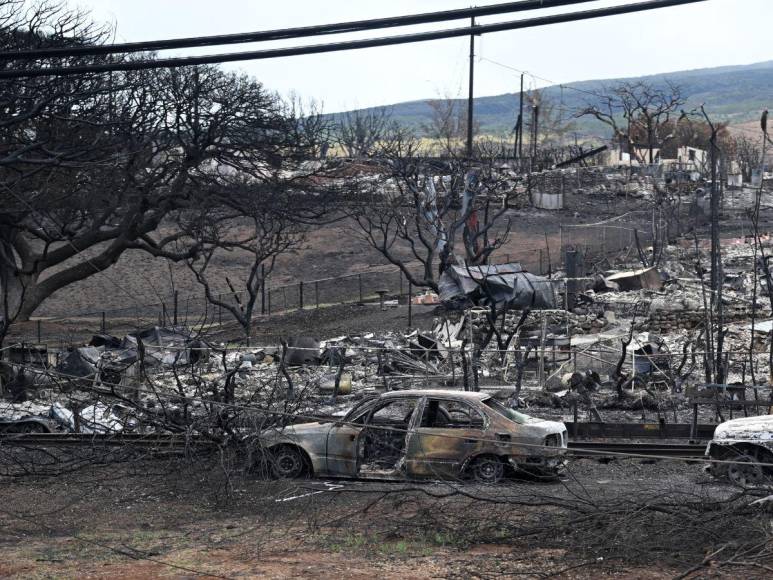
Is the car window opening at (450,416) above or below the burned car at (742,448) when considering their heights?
above

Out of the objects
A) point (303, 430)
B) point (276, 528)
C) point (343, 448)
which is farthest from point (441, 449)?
point (276, 528)

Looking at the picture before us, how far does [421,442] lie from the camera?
13562 millimetres

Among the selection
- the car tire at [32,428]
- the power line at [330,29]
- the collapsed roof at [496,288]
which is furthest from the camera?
the collapsed roof at [496,288]

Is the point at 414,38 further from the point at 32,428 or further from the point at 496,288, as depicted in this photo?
the point at 496,288

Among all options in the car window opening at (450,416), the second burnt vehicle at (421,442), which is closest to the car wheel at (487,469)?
the second burnt vehicle at (421,442)

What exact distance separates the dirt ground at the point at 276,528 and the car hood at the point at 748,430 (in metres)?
0.63

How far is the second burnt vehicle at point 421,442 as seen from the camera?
44.0ft

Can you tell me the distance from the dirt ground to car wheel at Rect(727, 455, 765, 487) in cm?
25

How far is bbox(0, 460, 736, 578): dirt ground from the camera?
1015 cm

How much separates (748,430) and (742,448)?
235mm

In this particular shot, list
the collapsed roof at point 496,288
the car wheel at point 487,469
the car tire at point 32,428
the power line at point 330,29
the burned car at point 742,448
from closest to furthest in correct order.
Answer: the power line at point 330,29
the car wheel at point 487,469
the burned car at point 742,448
the car tire at point 32,428
the collapsed roof at point 496,288

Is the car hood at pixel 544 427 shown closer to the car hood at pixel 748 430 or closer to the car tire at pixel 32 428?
the car hood at pixel 748 430

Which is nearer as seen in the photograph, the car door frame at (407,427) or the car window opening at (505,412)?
the car door frame at (407,427)

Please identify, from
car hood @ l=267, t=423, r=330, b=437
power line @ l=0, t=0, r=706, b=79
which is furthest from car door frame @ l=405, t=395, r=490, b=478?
power line @ l=0, t=0, r=706, b=79
